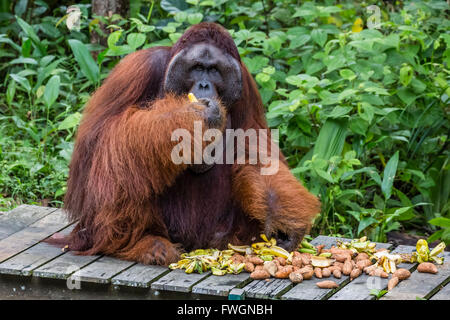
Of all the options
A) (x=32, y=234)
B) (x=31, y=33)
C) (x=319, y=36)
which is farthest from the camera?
(x=31, y=33)

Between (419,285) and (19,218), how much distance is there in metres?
2.12

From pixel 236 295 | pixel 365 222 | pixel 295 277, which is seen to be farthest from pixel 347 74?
pixel 236 295

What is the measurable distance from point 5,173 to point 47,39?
1744 mm

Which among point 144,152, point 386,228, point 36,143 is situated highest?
point 144,152

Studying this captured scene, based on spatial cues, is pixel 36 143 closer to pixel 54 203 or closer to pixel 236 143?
pixel 54 203

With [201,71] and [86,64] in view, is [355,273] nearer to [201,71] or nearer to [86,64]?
[201,71]

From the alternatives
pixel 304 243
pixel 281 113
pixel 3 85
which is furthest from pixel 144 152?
pixel 3 85

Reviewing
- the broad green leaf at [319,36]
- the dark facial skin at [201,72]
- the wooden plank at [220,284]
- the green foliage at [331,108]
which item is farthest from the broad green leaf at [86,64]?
the wooden plank at [220,284]

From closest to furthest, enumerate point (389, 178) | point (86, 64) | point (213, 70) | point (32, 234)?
point (213, 70) → point (32, 234) → point (389, 178) → point (86, 64)

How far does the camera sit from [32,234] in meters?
3.73

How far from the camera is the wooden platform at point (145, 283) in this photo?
292 cm

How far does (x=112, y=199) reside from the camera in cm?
319

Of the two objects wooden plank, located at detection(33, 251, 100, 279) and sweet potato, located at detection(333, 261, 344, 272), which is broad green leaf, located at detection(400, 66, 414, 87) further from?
wooden plank, located at detection(33, 251, 100, 279)

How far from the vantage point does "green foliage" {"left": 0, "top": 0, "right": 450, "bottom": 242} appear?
4.35 meters
